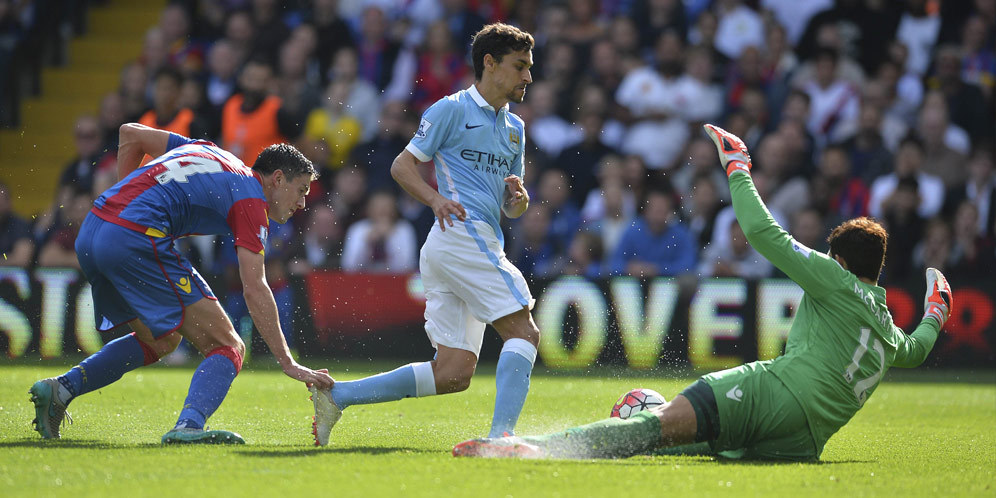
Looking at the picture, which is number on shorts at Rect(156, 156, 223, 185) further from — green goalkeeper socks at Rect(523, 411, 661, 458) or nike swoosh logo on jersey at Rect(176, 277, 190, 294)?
green goalkeeper socks at Rect(523, 411, 661, 458)

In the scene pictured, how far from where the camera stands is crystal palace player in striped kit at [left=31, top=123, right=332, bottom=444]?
18.6 ft

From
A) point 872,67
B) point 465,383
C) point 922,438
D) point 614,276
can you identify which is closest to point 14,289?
point 614,276

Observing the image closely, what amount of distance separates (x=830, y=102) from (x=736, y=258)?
2.67 metres

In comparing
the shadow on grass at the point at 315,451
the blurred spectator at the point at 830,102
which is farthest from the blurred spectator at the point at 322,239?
the shadow on grass at the point at 315,451

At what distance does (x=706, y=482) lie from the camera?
4.83 meters

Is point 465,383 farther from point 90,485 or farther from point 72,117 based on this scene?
point 72,117

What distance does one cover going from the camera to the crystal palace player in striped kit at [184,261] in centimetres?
568

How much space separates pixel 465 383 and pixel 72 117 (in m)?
12.7

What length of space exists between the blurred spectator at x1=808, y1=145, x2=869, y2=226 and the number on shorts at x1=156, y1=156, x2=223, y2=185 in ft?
26.4

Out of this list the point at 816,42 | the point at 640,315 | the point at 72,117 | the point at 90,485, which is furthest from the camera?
the point at 72,117

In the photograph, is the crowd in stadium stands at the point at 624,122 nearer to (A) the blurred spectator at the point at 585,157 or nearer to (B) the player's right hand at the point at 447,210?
(A) the blurred spectator at the point at 585,157

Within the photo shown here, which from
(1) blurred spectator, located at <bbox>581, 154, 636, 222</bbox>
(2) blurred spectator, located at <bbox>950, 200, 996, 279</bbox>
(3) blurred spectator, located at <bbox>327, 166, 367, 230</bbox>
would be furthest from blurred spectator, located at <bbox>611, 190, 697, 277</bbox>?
(3) blurred spectator, located at <bbox>327, 166, 367, 230</bbox>

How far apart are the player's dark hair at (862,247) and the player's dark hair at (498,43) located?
183 centimetres

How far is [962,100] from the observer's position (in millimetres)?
13188
